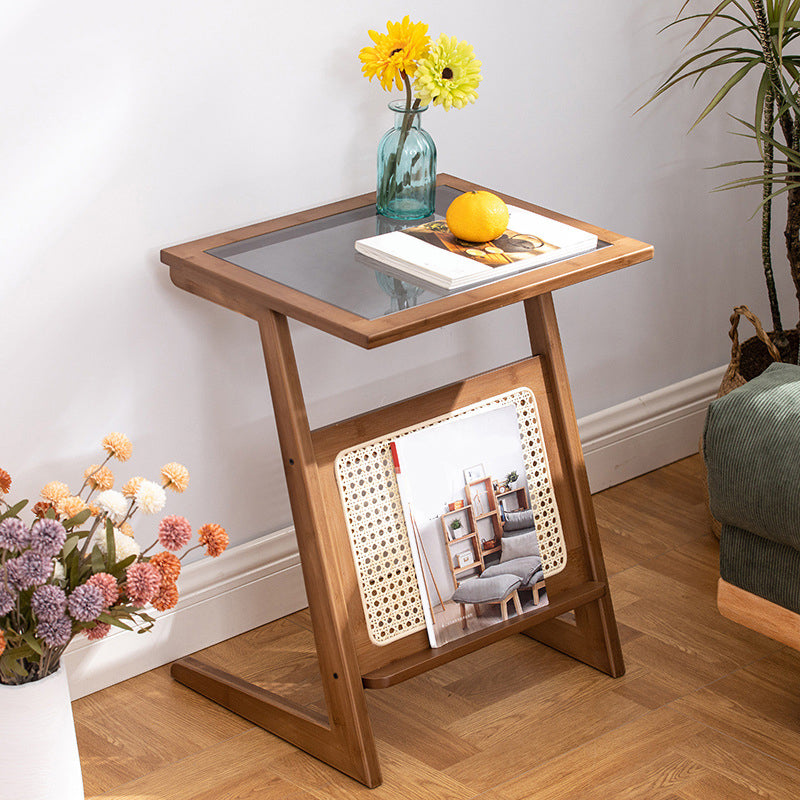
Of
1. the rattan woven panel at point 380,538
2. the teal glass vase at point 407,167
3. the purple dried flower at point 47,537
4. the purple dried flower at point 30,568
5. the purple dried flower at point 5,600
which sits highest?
the teal glass vase at point 407,167

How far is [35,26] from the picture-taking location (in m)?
1.76

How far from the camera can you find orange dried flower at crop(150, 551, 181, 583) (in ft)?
5.20

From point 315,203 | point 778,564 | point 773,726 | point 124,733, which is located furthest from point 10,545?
point 773,726

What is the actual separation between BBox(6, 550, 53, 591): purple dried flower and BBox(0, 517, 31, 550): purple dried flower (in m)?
0.02

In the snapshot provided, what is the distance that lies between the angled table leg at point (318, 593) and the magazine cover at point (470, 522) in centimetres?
15

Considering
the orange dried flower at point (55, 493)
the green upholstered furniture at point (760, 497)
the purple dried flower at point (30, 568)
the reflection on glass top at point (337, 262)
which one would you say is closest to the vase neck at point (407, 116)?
the reflection on glass top at point (337, 262)

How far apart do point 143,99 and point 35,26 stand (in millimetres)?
192

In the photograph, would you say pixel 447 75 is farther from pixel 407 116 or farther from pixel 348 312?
pixel 348 312

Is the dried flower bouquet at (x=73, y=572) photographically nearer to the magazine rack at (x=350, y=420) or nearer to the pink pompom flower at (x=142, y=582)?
the pink pompom flower at (x=142, y=582)

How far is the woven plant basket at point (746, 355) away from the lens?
2.35 meters

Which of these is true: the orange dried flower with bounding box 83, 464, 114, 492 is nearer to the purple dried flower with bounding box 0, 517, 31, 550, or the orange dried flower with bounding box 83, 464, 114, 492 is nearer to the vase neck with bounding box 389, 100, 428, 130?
the purple dried flower with bounding box 0, 517, 31, 550

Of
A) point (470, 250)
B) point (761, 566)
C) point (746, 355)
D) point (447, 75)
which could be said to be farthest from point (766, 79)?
point (761, 566)

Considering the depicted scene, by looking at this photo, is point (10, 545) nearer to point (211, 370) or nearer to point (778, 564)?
point (211, 370)

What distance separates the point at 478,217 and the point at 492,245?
46mm
